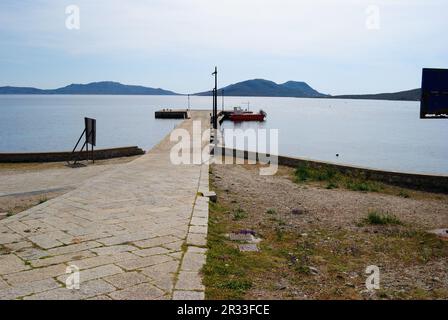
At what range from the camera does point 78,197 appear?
8.23 m

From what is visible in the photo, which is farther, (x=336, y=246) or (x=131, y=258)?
(x=336, y=246)

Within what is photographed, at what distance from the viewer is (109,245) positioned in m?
5.21

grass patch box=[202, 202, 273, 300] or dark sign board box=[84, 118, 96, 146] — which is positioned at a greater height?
dark sign board box=[84, 118, 96, 146]

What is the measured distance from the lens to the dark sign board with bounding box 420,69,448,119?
288 inches

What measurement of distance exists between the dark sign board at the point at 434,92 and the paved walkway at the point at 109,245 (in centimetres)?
463

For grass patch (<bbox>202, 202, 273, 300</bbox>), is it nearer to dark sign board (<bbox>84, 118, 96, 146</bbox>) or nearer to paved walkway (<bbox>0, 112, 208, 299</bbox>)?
paved walkway (<bbox>0, 112, 208, 299</bbox>)

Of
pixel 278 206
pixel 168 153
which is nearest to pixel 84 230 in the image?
pixel 278 206

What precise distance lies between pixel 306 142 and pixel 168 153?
1330 inches

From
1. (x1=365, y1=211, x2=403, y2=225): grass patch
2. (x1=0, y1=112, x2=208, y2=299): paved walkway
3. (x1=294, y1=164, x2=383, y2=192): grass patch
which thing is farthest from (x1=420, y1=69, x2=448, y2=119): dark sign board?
(x1=0, y1=112, x2=208, y2=299): paved walkway

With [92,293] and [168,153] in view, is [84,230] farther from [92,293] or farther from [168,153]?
[168,153]

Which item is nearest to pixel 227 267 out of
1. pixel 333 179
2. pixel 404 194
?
pixel 404 194

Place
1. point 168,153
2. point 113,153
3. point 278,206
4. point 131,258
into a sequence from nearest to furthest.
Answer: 1. point 131,258
2. point 278,206
3. point 168,153
4. point 113,153

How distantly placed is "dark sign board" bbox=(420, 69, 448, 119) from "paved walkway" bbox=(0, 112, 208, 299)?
4628mm
